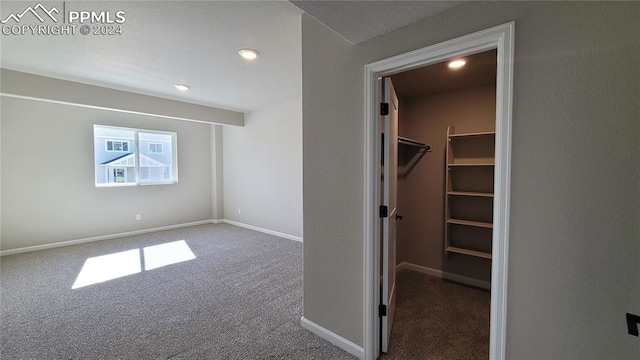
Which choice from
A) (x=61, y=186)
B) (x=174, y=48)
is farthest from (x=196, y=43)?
(x=61, y=186)

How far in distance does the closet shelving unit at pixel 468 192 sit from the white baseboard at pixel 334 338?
66.7 inches

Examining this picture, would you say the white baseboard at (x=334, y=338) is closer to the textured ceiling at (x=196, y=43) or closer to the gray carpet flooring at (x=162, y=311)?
the gray carpet flooring at (x=162, y=311)

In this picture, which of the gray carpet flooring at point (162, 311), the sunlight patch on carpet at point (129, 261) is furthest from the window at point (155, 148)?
the gray carpet flooring at point (162, 311)

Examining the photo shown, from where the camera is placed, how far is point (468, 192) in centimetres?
306

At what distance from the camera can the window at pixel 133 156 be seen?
495cm

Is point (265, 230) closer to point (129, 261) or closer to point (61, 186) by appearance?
point (129, 261)

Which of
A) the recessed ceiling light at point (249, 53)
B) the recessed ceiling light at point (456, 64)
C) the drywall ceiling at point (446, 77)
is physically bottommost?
the recessed ceiling light at point (456, 64)

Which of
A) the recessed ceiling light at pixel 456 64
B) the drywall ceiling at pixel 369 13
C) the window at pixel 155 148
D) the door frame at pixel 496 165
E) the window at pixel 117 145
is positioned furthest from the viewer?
the window at pixel 155 148

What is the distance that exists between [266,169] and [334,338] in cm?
397

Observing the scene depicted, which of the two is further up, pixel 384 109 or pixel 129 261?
pixel 384 109

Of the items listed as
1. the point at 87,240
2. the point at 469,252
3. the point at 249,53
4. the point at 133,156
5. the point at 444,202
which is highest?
the point at 249,53

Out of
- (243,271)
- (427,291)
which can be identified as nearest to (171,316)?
(243,271)

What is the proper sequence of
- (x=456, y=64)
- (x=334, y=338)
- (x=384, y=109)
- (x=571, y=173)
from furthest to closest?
(x=456, y=64)
(x=334, y=338)
(x=384, y=109)
(x=571, y=173)

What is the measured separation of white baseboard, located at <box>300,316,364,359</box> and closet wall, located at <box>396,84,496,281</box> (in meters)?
1.79
